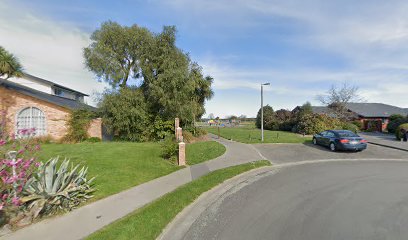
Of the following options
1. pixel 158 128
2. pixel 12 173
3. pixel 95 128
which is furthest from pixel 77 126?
pixel 12 173

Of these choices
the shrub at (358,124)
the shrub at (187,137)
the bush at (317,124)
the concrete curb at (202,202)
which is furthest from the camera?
the shrub at (358,124)

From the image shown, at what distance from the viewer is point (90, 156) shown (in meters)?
11.0

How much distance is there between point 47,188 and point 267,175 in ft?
24.3

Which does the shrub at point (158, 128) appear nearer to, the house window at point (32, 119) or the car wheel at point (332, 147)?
the house window at point (32, 119)

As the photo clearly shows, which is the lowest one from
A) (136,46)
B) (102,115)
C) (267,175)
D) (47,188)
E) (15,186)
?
(267,175)

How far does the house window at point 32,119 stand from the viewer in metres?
17.6

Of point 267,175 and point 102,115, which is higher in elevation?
point 102,115

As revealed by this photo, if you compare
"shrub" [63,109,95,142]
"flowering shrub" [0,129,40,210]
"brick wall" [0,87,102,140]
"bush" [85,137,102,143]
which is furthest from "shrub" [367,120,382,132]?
"flowering shrub" [0,129,40,210]

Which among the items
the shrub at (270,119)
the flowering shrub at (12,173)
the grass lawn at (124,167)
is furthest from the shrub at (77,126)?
the shrub at (270,119)

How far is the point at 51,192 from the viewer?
17.1 ft

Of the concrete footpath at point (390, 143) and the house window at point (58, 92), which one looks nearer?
the concrete footpath at point (390, 143)

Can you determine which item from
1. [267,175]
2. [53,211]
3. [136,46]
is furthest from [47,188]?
[136,46]

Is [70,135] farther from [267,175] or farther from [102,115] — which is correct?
[267,175]

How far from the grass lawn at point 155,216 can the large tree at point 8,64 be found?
18.6 meters
